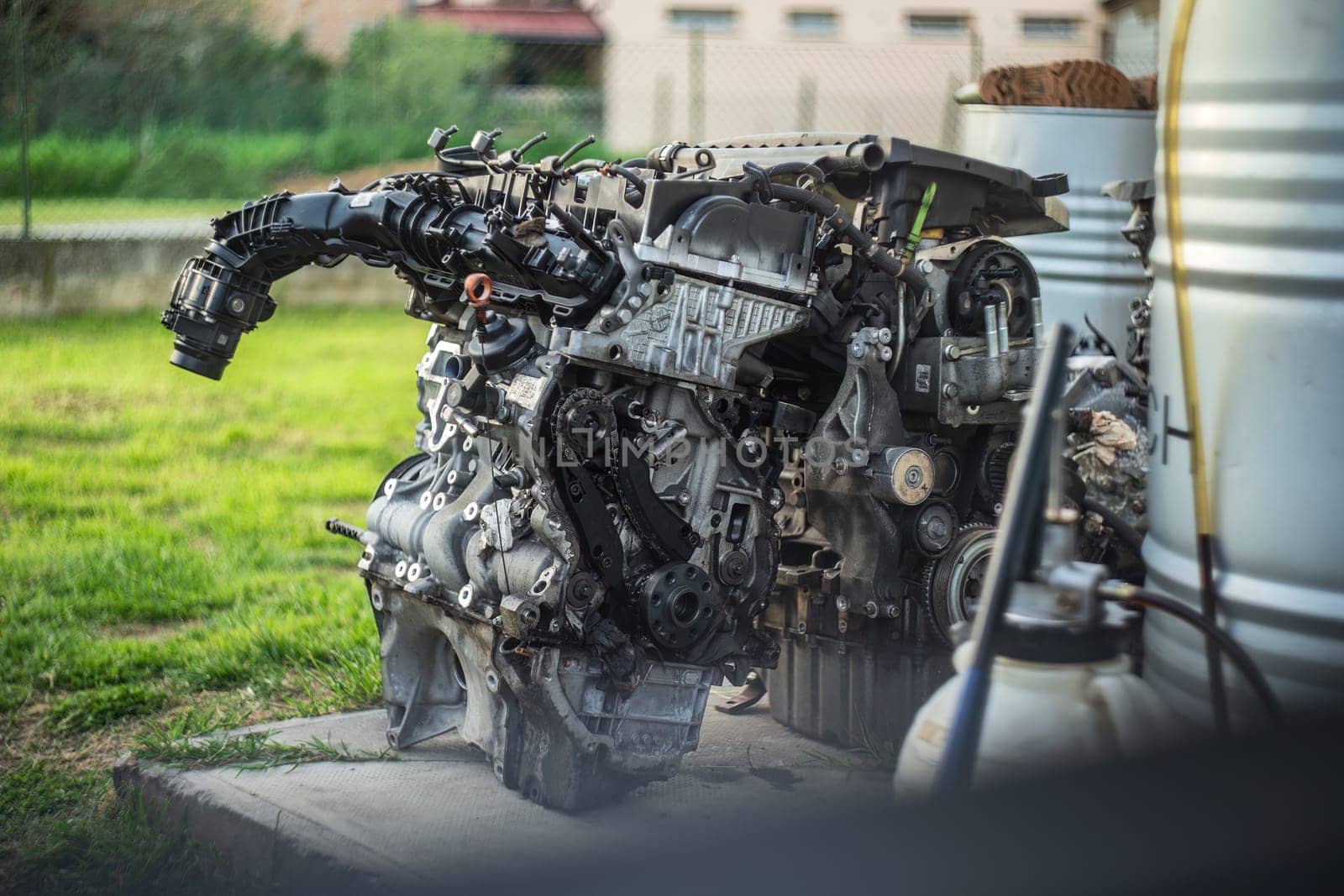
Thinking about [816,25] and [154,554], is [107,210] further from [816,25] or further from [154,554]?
[816,25]

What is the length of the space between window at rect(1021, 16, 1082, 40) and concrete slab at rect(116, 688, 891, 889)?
16927mm

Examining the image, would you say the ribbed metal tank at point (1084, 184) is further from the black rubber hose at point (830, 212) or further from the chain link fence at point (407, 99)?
the chain link fence at point (407, 99)

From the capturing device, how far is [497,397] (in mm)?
3742

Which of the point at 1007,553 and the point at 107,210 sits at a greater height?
the point at 107,210

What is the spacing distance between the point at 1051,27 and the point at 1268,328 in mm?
19015

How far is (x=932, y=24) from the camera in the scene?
21891mm

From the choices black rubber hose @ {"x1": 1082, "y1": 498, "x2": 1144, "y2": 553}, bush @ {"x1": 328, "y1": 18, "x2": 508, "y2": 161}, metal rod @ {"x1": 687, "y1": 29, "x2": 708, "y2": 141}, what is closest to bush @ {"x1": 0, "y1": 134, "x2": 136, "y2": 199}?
bush @ {"x1": 328, "y1": 18, "x2": 508, "y2": 161}

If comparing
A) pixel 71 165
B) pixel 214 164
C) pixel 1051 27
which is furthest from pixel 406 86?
pixel 1051 27

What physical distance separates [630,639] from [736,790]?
22.1 inches

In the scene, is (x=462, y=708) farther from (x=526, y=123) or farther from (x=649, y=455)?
(x=526, y=123)

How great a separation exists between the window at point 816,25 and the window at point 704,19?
1093mm

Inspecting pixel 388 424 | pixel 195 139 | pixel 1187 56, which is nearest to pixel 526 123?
pixel 195 139

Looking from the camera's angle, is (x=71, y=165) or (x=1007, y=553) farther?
(x=71, y=165)

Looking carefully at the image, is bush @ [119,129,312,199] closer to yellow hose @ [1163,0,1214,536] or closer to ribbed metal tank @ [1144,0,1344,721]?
yellow hose @ [1163,0,1214,536]
